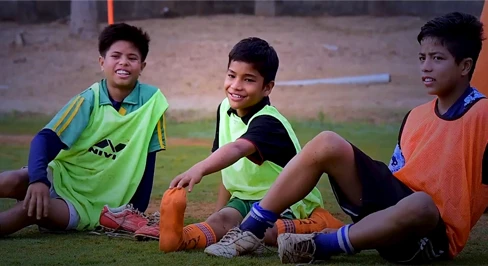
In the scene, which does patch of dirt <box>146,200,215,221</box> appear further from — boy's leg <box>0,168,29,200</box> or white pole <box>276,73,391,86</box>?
white pole <box>276,73,391,86</box>

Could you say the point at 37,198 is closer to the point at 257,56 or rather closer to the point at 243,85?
the point at 243,85

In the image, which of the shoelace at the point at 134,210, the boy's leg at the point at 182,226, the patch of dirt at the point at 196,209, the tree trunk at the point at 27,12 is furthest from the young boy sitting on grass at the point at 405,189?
the tree trunk at the point at 27,12

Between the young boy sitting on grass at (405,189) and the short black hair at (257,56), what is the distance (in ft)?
2.21

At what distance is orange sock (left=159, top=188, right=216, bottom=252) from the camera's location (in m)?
2.92

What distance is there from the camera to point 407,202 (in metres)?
2.69

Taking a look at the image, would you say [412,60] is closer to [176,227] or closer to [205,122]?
[205,122]

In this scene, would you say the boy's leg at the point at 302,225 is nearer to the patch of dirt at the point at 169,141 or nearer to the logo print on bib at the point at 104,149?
the logo print on bib at the point at 104,149

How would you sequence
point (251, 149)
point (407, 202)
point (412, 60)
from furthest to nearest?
point (412, 60)
point (251, 149)
point (407, 202)

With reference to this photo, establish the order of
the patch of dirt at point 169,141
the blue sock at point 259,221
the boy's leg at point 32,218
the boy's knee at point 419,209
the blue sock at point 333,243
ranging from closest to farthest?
the boy's knee at point 419,209
the blue sock at point 333,243
the blue sock at point 259,221
the boy's leg at point 32,218
the patch of dirt at point 169,141

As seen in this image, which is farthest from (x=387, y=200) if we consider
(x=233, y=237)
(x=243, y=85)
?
(x=243, y=85)

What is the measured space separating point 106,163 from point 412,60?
518 centimetres

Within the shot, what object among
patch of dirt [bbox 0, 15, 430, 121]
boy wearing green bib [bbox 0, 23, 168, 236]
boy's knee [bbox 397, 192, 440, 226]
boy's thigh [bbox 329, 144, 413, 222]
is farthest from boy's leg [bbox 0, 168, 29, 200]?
patch of dirt [bbox 0, 15, 430, 121]

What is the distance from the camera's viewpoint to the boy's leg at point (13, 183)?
11.5 ft

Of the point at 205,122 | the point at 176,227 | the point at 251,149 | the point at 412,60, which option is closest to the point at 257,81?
the point at 251,149
